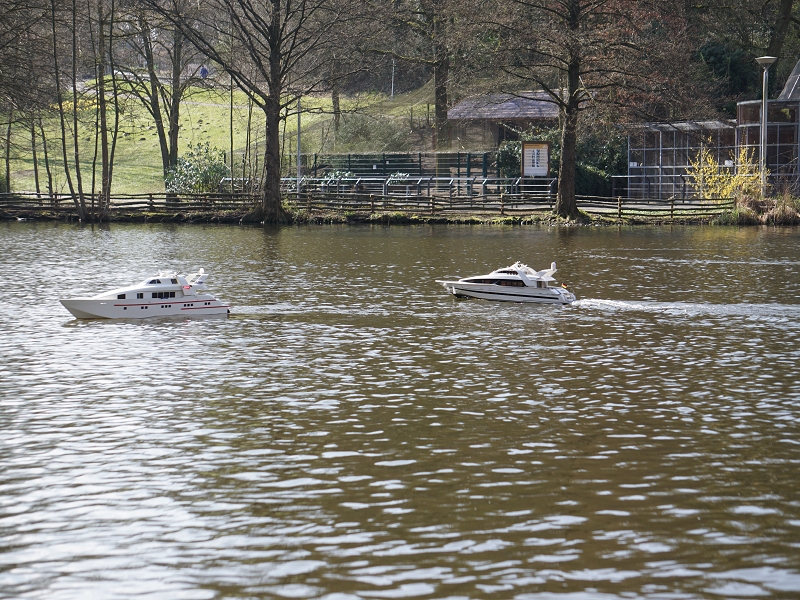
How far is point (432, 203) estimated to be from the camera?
66188 mm

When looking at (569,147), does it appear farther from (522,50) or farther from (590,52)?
(522,50)

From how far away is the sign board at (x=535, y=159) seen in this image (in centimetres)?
6781

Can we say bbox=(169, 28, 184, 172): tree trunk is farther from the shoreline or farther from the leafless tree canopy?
the shoreline

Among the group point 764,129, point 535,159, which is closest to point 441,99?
point 535,159

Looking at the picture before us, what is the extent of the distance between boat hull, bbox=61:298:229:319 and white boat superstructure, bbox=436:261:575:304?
748 cm

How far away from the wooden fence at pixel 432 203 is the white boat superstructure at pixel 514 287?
98.5 feet

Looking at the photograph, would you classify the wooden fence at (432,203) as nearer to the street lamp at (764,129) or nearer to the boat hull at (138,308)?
the street lamp at (764,129)

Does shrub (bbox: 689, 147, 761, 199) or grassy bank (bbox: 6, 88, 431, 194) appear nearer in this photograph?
shrub (bbox: 689, 147, 761, 199)

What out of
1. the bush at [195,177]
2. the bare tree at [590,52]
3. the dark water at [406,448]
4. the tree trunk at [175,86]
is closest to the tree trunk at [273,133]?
the bush at [195,177]

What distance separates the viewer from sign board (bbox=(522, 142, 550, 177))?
67812mm

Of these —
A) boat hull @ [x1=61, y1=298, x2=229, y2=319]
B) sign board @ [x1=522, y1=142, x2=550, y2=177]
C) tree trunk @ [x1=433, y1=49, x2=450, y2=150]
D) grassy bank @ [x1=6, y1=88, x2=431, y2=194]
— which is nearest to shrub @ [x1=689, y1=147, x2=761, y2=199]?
sign board @ [x1=522, y1=142, x2=550, y2=177]

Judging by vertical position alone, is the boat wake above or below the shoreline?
below

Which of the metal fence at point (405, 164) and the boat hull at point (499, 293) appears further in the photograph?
the metal fence at point (405, 164)

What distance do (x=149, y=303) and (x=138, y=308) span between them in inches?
12.4
